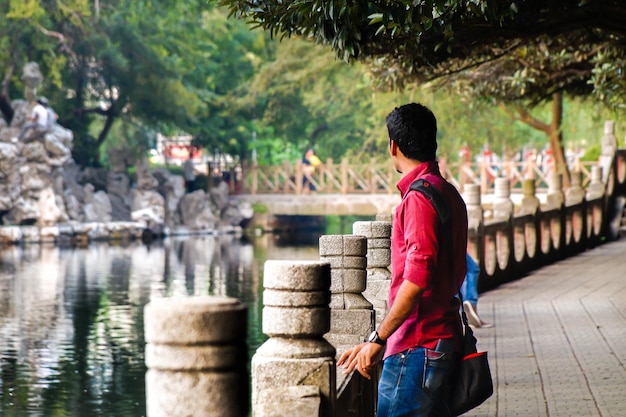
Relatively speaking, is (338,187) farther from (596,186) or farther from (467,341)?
(467,341)

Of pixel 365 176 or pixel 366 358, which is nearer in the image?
pixel 366 358

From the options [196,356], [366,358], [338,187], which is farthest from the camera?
[338,187]

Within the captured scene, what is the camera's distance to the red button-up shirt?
4473mm

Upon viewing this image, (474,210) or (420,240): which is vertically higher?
(474,210)

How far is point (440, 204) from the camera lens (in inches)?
179

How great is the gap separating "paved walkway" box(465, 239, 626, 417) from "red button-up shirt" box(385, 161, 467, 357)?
3823mm

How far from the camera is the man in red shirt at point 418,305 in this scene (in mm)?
4535

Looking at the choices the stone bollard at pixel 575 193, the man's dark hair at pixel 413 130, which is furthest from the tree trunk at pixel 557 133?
the man's dark hair at pixel 413 130

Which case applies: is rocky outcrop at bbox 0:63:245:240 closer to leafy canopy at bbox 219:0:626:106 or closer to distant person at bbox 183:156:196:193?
distant person at bbox 183:156:196:193

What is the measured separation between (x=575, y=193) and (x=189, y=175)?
33.2m

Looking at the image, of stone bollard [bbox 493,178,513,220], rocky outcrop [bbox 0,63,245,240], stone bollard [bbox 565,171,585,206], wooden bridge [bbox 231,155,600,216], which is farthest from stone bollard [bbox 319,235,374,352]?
wooden bridge [bbox 231,155,600,216]

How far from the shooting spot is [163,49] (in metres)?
48.8

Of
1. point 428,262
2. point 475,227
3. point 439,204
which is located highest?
point 439,204

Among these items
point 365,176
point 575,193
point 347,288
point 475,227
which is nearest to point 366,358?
point 347,288
